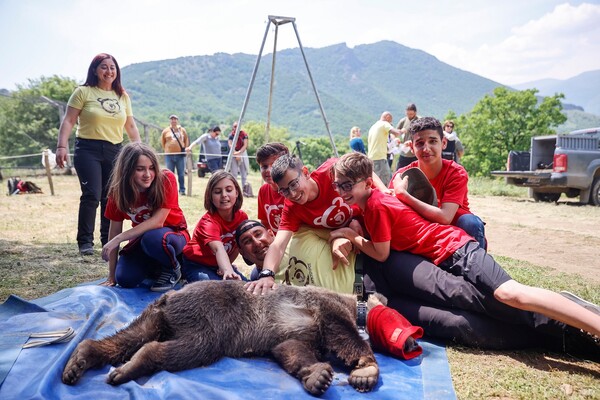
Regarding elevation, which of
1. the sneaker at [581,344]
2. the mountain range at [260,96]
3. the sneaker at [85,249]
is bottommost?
the sneaker at [581,344]

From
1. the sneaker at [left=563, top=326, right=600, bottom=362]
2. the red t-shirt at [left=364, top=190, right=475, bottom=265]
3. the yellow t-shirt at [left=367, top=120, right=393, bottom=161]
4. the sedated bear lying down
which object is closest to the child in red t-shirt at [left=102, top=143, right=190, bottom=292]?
the sedated bear lying down

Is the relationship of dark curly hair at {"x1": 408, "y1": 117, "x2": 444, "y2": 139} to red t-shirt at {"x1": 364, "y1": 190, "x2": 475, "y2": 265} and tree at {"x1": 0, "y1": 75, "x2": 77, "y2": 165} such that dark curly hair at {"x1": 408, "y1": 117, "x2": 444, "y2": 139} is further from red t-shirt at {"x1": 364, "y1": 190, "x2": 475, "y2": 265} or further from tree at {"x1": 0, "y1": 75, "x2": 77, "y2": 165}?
tree at {"x1": 0, "y1": 75, "x2": 77, "y2": 165}

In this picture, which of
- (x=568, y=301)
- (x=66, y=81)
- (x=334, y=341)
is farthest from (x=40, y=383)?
(x=66, y=81)

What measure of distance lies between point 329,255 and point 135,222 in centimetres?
196

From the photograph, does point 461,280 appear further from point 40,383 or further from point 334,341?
point 40,383

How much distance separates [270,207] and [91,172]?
2.48 meters

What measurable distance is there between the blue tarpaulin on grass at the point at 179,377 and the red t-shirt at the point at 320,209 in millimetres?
1259

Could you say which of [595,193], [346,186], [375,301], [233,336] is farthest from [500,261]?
[595,193]

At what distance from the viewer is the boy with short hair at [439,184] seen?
373 centimetres

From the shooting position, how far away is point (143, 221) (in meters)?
4.23

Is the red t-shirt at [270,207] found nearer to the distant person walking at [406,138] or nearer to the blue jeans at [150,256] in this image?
the blue jeans at [150,256]

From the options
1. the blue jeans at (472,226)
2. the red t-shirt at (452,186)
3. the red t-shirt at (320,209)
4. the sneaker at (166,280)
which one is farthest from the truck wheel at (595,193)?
the sneaker at (166,280)

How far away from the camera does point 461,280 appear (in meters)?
3.23

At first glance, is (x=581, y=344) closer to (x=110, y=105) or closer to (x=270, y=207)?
(x=270, y=207)
